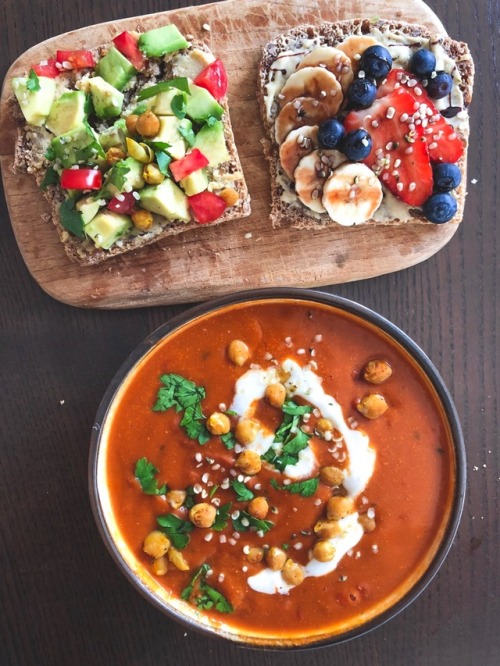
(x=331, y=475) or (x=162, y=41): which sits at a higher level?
(x=162, y=41)

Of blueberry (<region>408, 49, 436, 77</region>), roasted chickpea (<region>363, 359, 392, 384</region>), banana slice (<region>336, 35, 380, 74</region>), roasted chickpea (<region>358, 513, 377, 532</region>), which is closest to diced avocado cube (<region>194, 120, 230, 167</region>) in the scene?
banana slice (<region>336, 35, 380, 74</region>)

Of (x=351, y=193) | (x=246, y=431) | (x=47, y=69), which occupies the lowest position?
(x=246, y=431)

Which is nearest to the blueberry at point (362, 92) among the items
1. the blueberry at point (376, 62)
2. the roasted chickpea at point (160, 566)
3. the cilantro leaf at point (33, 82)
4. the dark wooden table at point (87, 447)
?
the blueberry at point (376, 62)

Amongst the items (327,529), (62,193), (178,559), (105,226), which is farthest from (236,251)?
(178,559)

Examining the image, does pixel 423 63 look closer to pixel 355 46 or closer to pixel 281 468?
pixel 355 46

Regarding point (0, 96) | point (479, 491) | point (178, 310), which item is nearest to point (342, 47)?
point (178, 310)

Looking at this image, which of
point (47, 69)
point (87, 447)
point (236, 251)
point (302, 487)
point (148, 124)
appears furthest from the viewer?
point (87, 447)

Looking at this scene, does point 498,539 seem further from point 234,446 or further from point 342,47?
point 342,47
